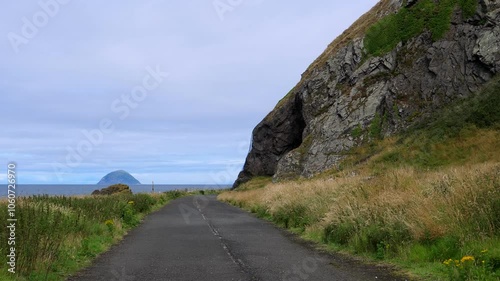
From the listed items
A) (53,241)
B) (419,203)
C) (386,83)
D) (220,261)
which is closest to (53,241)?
(53,241)

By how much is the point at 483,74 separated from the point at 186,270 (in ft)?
118

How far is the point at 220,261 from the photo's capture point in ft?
36.6

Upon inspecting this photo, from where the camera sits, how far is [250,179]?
241ft

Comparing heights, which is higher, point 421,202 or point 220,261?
point 421,202

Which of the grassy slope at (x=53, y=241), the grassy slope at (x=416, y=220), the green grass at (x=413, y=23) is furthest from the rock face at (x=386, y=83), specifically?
the grassy slope at (x=53, y=241)

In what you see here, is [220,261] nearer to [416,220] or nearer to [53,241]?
[53,241]

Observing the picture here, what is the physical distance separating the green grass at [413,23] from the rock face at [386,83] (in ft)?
2.20

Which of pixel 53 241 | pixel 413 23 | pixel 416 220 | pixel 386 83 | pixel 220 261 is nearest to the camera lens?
pixel 53 241

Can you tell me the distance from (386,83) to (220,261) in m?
37.8

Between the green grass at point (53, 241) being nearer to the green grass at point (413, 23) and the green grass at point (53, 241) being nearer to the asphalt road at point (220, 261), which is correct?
the asphalt road at point (220, 261)

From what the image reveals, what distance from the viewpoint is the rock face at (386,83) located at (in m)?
40.0

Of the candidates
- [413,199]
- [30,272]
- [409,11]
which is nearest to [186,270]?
[30,272]

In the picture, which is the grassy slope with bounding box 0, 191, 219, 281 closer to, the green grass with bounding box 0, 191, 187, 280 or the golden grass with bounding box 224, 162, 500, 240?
the green grass with bounding box 0, 191, 187, 280

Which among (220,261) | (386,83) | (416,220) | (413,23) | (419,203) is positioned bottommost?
(220,261)
